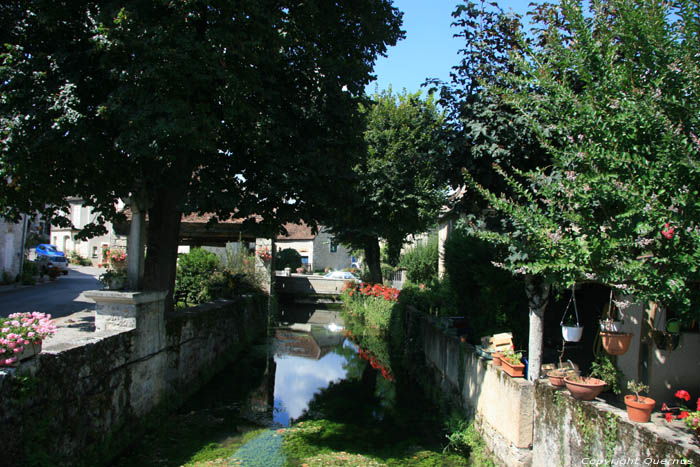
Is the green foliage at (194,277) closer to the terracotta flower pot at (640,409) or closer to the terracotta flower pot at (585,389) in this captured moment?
the terracotta flower pot at (585,389)

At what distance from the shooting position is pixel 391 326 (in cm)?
1723

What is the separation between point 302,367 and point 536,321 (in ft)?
29.4

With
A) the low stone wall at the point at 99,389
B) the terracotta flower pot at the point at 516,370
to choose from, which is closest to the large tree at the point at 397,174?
the low stone wall at the point at 99,389

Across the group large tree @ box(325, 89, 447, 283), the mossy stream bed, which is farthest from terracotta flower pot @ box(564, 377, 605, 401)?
large tree @ box(325, 89, 447, 283)

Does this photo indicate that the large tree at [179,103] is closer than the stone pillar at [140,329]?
Yes

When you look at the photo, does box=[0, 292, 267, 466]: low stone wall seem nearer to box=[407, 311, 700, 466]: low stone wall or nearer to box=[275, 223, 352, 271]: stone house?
box=[407, 311, 700, 466]: low stone wall

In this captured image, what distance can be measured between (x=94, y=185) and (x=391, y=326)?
36.9 ft

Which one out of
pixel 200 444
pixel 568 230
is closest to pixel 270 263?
pixel 200 444

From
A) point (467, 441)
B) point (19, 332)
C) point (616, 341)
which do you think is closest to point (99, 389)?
→ point (19, 332)

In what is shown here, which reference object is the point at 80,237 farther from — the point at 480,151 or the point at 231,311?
the point at 480,151

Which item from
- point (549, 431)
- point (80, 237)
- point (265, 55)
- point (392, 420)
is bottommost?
point (392, 420)

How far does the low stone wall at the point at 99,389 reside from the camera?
503 cm

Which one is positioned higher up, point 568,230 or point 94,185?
point 94,185

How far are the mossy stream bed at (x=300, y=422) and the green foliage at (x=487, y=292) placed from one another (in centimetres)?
213
